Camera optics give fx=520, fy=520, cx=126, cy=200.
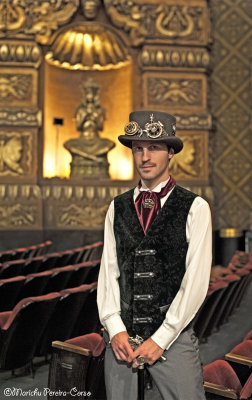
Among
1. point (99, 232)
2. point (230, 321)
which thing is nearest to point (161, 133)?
point (230, 321)

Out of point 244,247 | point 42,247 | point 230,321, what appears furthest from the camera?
point 244,247

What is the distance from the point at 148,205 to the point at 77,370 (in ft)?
2.68

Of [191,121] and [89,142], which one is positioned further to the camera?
[89,142]

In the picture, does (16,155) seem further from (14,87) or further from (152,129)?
(152,129)

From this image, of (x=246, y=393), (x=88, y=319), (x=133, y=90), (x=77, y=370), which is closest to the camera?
(x=246, y=393)

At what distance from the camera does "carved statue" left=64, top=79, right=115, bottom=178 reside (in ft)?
28.0

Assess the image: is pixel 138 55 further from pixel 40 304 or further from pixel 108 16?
pixel 40 304

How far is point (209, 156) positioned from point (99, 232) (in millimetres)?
2136

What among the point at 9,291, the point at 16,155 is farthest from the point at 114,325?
the point at 16,155

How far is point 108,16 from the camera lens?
8.37 metres

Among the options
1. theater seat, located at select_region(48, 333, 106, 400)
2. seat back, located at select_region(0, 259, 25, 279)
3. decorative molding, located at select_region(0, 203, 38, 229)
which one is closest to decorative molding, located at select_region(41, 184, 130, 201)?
decorative molding, located at select_region(0, 203, 38, 229)

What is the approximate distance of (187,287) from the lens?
1.55m

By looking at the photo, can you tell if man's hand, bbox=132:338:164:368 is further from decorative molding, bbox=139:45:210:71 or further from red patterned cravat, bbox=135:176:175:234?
decorative molding, bbox=139:45:210:71

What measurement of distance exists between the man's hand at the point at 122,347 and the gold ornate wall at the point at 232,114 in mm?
7227
